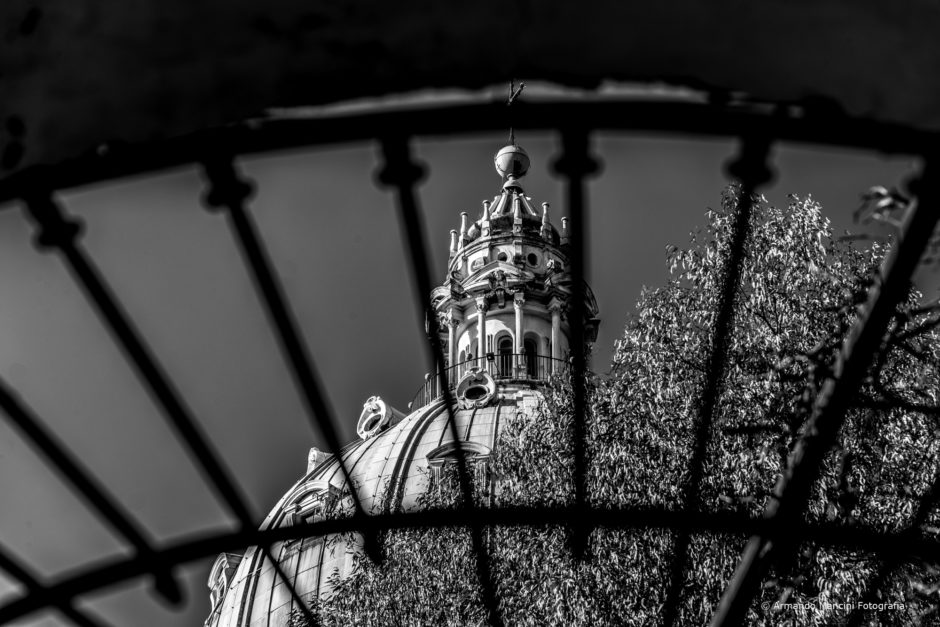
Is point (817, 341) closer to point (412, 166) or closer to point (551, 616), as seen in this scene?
point (551, 616)

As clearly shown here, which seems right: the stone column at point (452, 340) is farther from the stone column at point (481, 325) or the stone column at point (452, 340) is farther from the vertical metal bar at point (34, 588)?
the vertical metal bar at point (34, 588)

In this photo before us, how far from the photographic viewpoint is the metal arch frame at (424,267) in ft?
8.77

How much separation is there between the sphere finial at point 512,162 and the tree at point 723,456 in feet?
158

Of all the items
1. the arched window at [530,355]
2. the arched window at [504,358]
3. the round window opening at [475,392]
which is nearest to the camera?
the round window opening at [475,392]

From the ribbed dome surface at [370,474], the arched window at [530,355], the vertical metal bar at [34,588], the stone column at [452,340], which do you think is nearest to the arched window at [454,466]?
the ribbed dome surface at [370,474]

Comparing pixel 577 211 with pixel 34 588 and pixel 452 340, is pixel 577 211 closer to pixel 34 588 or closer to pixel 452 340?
pixel 34 588

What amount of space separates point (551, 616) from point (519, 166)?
2044 inches

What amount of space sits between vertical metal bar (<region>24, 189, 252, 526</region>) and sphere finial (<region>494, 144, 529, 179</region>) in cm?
5772

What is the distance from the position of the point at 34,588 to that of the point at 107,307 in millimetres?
1014

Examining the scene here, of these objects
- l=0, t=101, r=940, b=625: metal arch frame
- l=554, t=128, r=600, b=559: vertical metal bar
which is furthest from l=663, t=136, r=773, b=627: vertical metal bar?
l=554, t=128, r=600, b=559: vertical metal bar

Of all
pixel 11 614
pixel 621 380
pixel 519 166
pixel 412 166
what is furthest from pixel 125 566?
pixel 519 166

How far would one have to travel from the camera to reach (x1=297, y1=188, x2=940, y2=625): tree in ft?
30.7

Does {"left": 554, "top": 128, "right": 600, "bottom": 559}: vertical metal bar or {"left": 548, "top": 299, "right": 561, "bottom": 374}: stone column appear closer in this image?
{"left": 554, "top": 128, "right": 600, "bottom": 559}: vertical metal bar

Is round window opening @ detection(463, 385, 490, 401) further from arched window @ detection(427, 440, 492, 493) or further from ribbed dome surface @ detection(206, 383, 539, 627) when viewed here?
arched window @ detection(427, 440, 492, 493)
